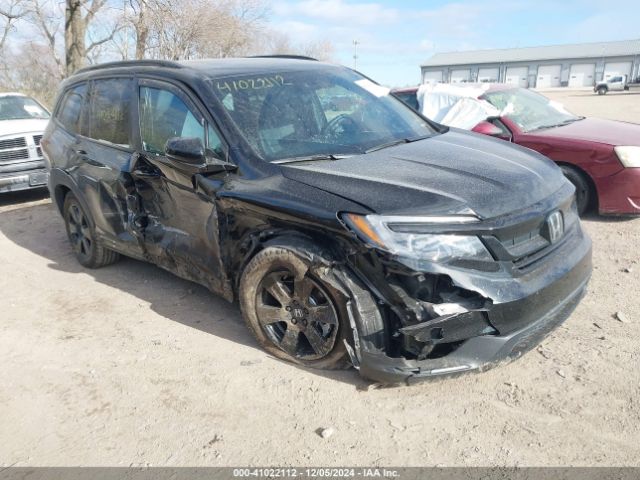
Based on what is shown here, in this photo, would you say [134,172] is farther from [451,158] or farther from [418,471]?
[418,471]

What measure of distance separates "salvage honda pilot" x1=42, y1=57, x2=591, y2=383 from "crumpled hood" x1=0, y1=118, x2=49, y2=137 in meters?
5.08

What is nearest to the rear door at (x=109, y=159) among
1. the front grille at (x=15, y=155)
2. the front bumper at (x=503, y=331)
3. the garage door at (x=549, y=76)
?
the front bumper at (x=503, y=331)

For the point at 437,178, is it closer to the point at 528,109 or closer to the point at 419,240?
the point at 419,240

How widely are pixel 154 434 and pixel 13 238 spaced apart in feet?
16.1

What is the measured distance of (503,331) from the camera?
8.77ft

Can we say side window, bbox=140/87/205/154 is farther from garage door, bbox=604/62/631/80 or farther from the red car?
garage door, bbox=604/62/631/80

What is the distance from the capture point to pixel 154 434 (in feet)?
9.14

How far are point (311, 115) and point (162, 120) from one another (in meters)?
1.15

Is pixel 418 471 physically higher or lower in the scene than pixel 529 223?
lower

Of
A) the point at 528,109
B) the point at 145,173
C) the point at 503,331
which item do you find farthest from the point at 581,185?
the point at 145,173

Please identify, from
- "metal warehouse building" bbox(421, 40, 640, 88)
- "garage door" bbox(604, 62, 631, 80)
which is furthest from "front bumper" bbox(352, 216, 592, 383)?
"garage door" bbox(604, 62, 631, 80)

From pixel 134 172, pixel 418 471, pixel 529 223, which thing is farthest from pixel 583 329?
pixel 134 172

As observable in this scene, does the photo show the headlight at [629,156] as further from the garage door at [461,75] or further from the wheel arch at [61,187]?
the garage door at [461,75]

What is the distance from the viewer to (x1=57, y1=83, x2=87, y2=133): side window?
503 centimetres
